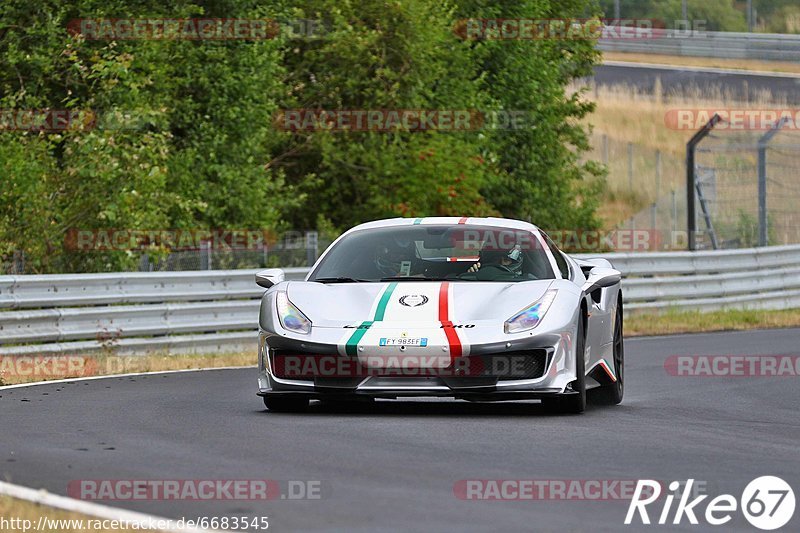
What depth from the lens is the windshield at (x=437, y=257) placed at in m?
10.6

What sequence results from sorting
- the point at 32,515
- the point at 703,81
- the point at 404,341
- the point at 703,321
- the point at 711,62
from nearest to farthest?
the point at 32,515 → the point at 404,341 → the point at 703,321 → the point at 703,81 → the point at 711,62

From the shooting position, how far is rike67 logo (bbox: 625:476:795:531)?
20.2 feet

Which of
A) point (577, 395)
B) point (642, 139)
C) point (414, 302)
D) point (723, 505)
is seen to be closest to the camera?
point (723, 505)

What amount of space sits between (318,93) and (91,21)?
6.79 meters

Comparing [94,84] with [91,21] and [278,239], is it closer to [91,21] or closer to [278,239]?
[91,21]

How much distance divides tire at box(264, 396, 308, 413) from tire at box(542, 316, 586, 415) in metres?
1.51

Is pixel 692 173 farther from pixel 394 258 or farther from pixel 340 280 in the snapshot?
pixel 340 280

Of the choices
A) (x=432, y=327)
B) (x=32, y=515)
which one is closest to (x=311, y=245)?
(x=432, y=327)

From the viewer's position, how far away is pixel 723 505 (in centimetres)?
646

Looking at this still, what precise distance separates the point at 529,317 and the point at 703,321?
1362 cm

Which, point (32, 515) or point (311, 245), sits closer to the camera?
point (32, 515)

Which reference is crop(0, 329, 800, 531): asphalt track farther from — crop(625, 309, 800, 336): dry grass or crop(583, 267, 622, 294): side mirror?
crop(625, 309, 800, 336): dry grass

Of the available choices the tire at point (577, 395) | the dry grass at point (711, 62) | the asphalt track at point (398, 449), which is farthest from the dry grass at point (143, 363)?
the dry grass at point (711, 62)

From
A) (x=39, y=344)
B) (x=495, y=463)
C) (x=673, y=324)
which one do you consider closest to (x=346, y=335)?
(x=495, y=463)
